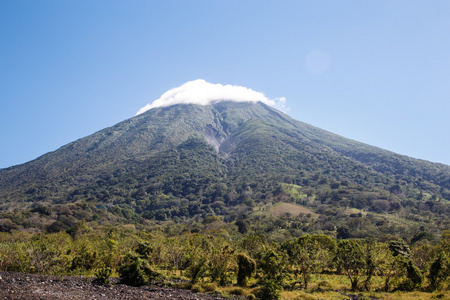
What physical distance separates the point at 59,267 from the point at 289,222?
265 feet

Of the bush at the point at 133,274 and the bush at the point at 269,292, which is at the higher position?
the bush at the point at 133,274

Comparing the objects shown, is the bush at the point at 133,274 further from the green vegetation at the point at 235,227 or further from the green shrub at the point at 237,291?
the green shrub at the point at 237,291

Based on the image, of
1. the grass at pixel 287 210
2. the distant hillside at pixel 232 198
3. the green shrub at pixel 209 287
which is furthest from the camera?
the grass at pixel 287 210

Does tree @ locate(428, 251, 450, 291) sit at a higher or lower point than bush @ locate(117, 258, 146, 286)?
lower

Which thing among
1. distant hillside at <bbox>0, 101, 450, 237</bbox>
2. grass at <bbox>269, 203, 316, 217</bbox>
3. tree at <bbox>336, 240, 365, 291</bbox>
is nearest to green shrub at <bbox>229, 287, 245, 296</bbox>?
tree at <bbox>336, 240, 365, 291</bbox>

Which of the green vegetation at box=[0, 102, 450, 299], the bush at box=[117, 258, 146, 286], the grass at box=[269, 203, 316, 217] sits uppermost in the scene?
the bush at box=[117, 258, 146, 286]

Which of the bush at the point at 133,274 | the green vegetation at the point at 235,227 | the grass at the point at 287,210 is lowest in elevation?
the grass at the point at 287,210

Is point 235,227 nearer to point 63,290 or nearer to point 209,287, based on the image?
point 209,287

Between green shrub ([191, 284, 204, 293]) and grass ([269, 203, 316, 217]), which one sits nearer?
green shrub ([191, 284, 204, 293])

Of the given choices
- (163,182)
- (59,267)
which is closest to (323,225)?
(59,267)

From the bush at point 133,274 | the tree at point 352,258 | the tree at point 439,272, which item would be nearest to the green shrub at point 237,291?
the bush at point 133,274

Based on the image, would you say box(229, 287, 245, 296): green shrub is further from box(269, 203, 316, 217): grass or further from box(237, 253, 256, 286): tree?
box(269, 203, 316, 217): grass

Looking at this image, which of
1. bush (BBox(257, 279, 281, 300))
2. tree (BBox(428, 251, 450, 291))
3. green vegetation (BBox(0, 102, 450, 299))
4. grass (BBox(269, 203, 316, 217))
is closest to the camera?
bush (BBox(257, 279, 281, 300))

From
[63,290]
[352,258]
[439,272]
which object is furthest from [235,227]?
[63,290]
